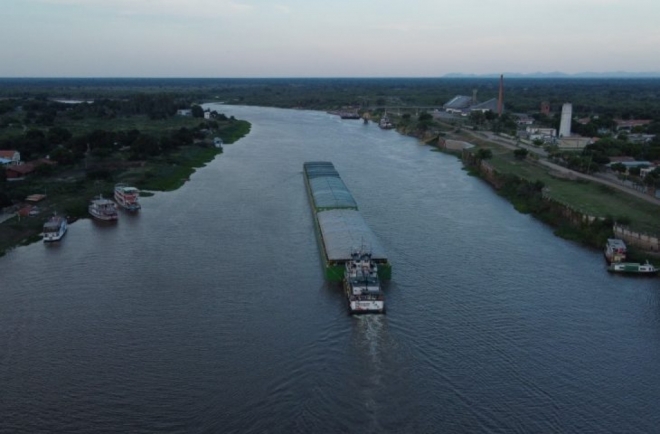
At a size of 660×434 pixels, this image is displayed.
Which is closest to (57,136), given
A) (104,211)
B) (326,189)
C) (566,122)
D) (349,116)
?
(104,211)

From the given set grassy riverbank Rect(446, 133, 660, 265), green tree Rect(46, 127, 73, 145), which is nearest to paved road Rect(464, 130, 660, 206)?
grassy riverbank Rect(446, 133, 660, 265)

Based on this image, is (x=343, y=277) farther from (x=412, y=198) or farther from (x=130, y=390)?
(x=412, y=198)

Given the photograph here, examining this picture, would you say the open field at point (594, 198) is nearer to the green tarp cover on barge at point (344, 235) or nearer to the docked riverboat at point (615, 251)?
the docked riverboat at point (615, 251)

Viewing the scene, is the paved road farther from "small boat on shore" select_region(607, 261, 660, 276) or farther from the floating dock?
the floating dock

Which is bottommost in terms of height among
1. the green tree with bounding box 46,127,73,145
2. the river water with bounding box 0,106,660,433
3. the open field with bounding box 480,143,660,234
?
the river water with bounding box 0,106,660,433

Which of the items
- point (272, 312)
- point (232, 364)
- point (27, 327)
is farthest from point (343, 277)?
point (27, 327)

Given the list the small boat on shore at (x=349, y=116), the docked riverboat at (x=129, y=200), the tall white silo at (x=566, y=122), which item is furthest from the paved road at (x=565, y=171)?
the small boat on shore at (x=349, y=116)
